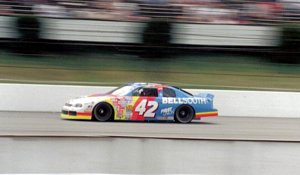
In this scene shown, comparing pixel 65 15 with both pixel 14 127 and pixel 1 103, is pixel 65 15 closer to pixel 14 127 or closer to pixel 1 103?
pixel 1 103

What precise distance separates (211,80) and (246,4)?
9.99 feet

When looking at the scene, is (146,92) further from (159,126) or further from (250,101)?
(250,101)

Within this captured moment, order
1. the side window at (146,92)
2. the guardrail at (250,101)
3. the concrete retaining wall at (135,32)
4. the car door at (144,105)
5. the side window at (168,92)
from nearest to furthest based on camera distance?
the car door at (144,105) → the side window at (146,92) → the side window at (168,92) → the guardrail at (250,101) → the concrete retaining wall at (135,32)

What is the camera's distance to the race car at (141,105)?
13.0 metres

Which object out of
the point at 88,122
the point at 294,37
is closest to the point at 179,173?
the point at 88,122

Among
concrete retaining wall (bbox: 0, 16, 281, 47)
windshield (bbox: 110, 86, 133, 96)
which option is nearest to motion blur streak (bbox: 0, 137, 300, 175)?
windshield (bbox: 110, 86, 133, 96)

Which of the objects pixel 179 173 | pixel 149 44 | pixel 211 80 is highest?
pixel 149 44

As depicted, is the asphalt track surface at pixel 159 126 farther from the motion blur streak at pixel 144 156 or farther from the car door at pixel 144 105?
the motion blur streak at pixel 144 156

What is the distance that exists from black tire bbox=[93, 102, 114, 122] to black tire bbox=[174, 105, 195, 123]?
1.52 metres

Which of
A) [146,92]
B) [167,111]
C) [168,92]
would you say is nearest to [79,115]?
[146,92]

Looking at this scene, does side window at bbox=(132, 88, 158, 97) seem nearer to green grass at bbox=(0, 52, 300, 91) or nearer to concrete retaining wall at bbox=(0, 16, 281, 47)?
green grass at bbox=(0, 52, 300, 91)

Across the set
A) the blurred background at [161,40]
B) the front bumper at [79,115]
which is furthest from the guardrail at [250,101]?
the front bumper at [79,115]

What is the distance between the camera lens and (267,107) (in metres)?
16.0

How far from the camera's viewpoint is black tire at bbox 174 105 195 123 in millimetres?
13491
